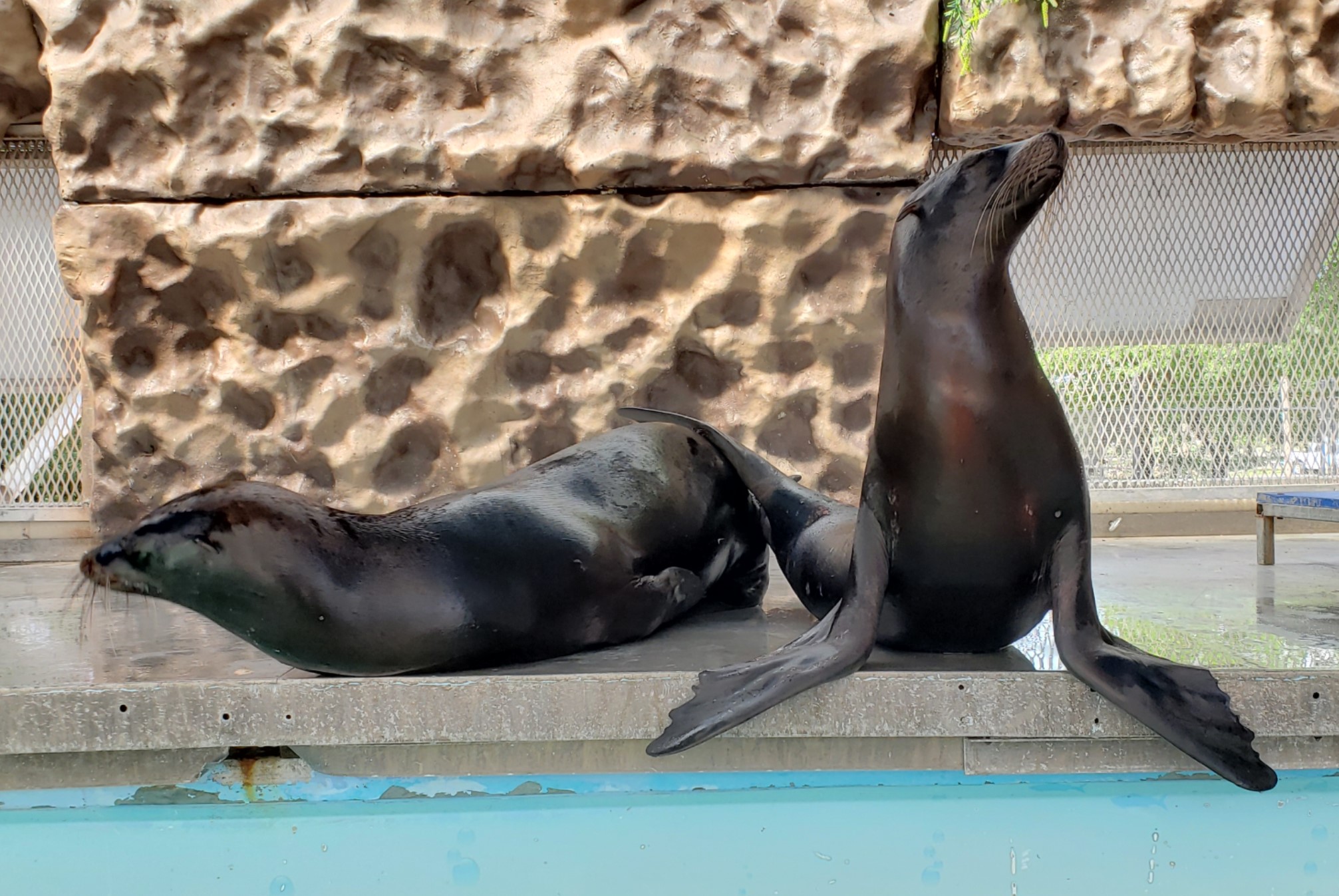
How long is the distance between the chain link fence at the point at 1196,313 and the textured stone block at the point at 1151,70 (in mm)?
781

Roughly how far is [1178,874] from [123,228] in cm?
456

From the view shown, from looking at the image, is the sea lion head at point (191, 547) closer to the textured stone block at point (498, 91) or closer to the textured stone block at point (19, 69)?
the textured stone block at point (498, 91)

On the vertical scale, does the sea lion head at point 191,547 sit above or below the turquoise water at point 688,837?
above

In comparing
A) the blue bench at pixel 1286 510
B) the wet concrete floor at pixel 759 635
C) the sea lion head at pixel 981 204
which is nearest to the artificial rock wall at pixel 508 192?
the wet concrete floor at pixel 759 635

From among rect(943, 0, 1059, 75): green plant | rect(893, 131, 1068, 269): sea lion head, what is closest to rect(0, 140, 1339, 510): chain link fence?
rect(943, 0, 1059, 75): green plant

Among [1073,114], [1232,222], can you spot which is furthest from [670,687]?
[1232,222]

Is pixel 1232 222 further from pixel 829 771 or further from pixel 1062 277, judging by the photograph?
pixel 829 771

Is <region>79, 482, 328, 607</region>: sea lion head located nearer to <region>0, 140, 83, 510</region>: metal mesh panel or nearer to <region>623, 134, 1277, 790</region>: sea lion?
<region>623, 134, 1277, 790</region>: sea lion

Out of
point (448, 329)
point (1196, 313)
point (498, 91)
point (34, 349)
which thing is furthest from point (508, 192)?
point (1196, 313)

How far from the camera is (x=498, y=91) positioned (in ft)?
15.5

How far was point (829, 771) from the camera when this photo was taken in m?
2.05

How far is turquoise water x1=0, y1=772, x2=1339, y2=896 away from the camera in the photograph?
195 cm

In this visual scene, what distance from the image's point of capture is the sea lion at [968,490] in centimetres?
189

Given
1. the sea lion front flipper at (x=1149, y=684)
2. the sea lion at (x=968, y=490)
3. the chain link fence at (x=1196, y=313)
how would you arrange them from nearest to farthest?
the sea lion front flipper at (x=1149, y=684)
the sea lion at (x=968, y=490)
the chain link fence at (x=1196, y=313)
